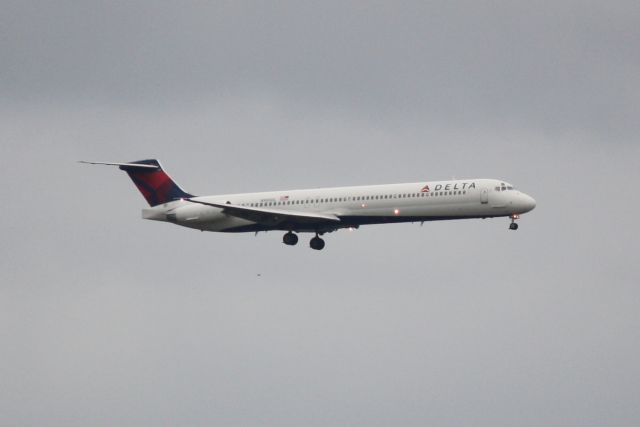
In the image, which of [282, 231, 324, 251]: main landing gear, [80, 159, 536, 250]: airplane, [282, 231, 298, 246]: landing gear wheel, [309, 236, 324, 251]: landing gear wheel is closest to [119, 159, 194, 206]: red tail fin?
[80, 159, 536, 250]: airplane

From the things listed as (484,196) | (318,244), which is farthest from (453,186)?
(318,244)

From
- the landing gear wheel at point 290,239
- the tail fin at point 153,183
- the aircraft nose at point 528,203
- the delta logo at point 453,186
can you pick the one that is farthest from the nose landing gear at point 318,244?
the aircraft nose at point 528,203

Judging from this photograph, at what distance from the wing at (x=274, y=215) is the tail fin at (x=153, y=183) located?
6.80 meters

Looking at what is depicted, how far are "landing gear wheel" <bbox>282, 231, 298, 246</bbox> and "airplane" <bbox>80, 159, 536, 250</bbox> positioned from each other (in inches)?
2.2

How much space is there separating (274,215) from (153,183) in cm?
1298

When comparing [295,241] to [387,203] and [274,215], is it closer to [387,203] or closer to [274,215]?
[274,215]

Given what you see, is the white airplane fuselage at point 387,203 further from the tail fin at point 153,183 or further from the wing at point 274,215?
the tail fin at point 153,183

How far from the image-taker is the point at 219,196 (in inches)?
3907

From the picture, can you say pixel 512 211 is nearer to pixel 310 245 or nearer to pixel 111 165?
pixel 310 245

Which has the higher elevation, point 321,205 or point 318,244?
point 321,205

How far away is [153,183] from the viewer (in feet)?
333

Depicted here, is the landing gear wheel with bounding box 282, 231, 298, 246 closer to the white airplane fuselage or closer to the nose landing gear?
the white airplane fuselage

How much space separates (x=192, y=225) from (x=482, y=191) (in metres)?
22.1

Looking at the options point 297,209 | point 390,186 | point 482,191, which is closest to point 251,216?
point 297,209
